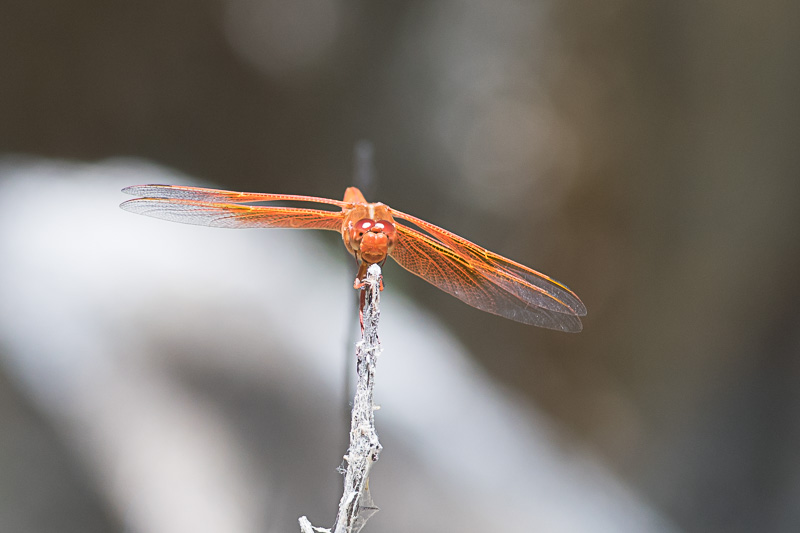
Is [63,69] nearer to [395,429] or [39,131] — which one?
[39,131]

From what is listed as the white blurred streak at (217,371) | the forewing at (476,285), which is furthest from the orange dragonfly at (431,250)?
the white blurred streak at (217,371)

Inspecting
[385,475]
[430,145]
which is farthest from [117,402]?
[430,145]

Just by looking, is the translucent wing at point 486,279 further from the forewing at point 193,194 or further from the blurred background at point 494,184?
the blurred background at point 494,184

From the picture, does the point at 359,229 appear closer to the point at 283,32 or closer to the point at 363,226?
the point at 363,226

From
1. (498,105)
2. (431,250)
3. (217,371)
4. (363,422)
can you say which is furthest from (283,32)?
(363,422)

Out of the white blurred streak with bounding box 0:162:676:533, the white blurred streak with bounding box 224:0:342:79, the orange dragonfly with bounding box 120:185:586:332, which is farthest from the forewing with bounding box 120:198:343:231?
the white blurred streak with bounding box 224:0:342:79

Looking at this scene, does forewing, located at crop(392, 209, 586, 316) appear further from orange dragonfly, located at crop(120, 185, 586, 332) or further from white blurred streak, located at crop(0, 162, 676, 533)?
white blurred streak, located at crop(0, 162, 676, 533)
